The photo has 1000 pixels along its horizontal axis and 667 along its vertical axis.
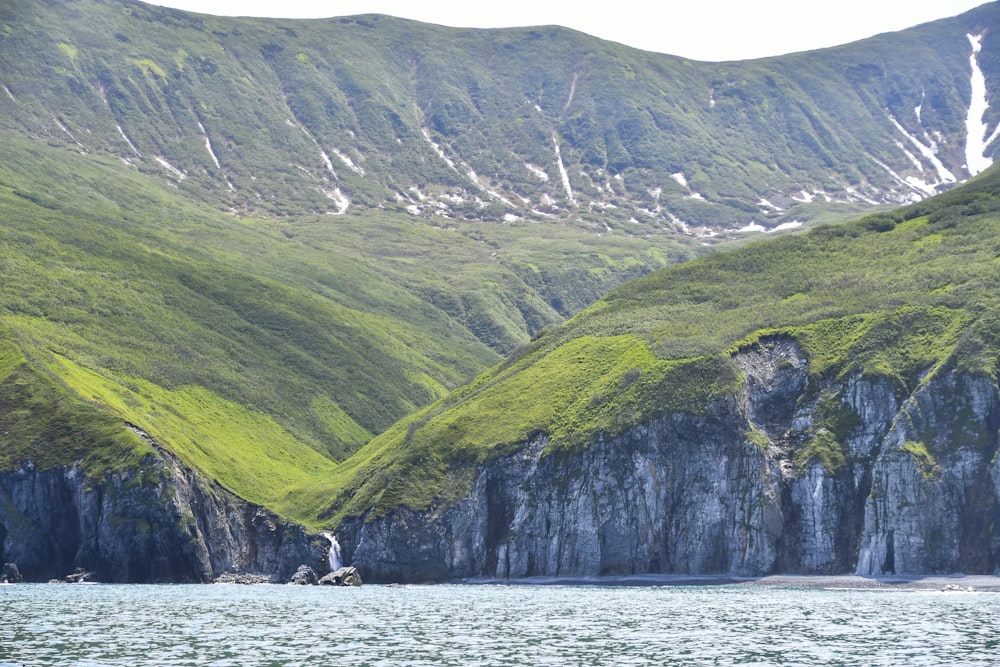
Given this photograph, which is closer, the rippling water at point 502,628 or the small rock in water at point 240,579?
the rippling water at point 502,628

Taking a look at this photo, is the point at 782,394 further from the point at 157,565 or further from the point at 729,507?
the point at 157,565

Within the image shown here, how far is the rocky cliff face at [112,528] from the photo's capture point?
6304 inches

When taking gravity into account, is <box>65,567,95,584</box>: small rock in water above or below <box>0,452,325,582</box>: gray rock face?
below

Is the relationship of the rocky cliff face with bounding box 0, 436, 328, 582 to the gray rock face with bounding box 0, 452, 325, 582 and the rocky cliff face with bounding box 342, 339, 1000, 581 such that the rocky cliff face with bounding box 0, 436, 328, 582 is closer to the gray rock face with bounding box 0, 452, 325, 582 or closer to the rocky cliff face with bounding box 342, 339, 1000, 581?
the gray rock face with bounding box 0, 452, 325, 582

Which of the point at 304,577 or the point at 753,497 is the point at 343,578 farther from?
the point at 753,497

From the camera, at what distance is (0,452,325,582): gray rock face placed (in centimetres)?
16012

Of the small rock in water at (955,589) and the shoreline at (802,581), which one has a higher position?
the shoreline at (802,581)

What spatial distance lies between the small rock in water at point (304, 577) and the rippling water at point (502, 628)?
30796mm

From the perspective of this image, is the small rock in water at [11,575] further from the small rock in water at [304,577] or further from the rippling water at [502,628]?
the small rock in water at [304,577]

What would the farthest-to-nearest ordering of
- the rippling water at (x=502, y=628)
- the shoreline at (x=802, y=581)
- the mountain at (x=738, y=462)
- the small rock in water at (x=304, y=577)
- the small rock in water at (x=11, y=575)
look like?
the small rock in water at (x=304, y=577) < the small rock in water at (x=11, y=575) < the mountain at (x=738, y=462) < the shoreline at (x=802, y=581) < the rippling water at (x=502, y=628)

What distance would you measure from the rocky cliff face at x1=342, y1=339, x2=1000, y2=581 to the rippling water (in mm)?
20046

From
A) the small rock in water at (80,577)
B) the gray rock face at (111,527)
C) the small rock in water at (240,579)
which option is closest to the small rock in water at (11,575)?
the gray rock face at (111,527)

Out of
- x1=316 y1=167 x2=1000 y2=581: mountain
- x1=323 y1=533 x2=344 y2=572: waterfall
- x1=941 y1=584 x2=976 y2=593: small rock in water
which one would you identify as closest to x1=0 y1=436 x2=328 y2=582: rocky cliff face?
x1=323 y1=533 x2=344 y2=572: waterfall

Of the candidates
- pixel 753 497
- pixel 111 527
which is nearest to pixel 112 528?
pixel 111 527
